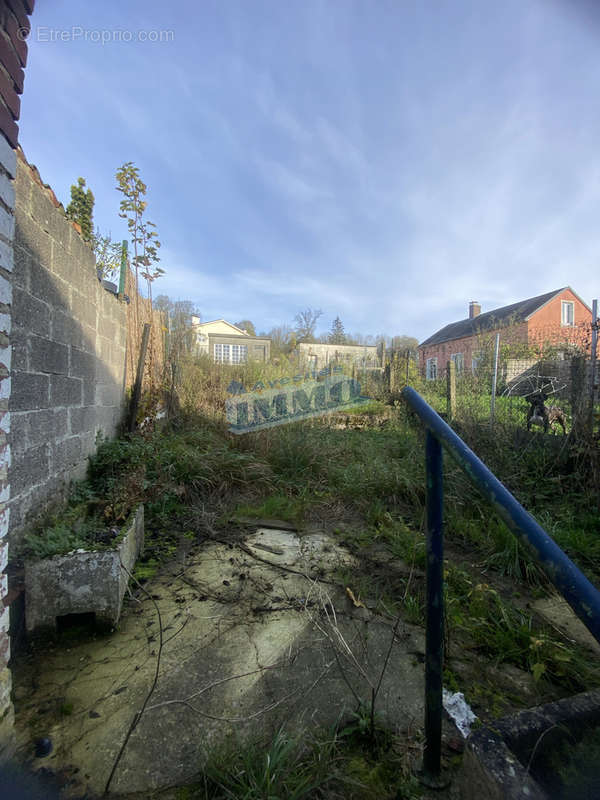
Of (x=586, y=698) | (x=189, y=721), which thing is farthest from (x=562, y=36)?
(x=189, y=721)

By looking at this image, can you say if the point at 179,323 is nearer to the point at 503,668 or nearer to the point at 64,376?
the point at 64,376

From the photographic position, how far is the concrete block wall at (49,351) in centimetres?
184

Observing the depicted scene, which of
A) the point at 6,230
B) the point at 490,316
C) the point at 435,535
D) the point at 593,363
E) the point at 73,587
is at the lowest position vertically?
the point at 73,587

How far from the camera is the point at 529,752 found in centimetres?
89

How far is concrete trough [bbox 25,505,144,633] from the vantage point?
1616mm

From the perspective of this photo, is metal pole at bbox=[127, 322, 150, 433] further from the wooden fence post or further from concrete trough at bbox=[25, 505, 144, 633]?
the wooden fence post

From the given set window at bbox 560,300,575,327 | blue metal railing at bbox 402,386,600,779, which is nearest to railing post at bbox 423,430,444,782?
blue metal railing at bbox 402,386,600,779

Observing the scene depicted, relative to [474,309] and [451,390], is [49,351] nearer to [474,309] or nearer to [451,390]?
[451,390]

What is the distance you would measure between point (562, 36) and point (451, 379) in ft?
Result: 14.3

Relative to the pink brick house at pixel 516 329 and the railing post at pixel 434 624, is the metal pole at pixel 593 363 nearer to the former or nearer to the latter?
the pink brick house at pixel 516 329

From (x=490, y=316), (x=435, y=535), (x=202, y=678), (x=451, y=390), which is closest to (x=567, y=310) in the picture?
(x=490, y=316)

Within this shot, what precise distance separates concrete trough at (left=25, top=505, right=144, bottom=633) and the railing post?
141 centimetres

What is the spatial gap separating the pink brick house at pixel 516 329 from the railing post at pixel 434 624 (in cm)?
407

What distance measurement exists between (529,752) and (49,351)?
2726 mm
